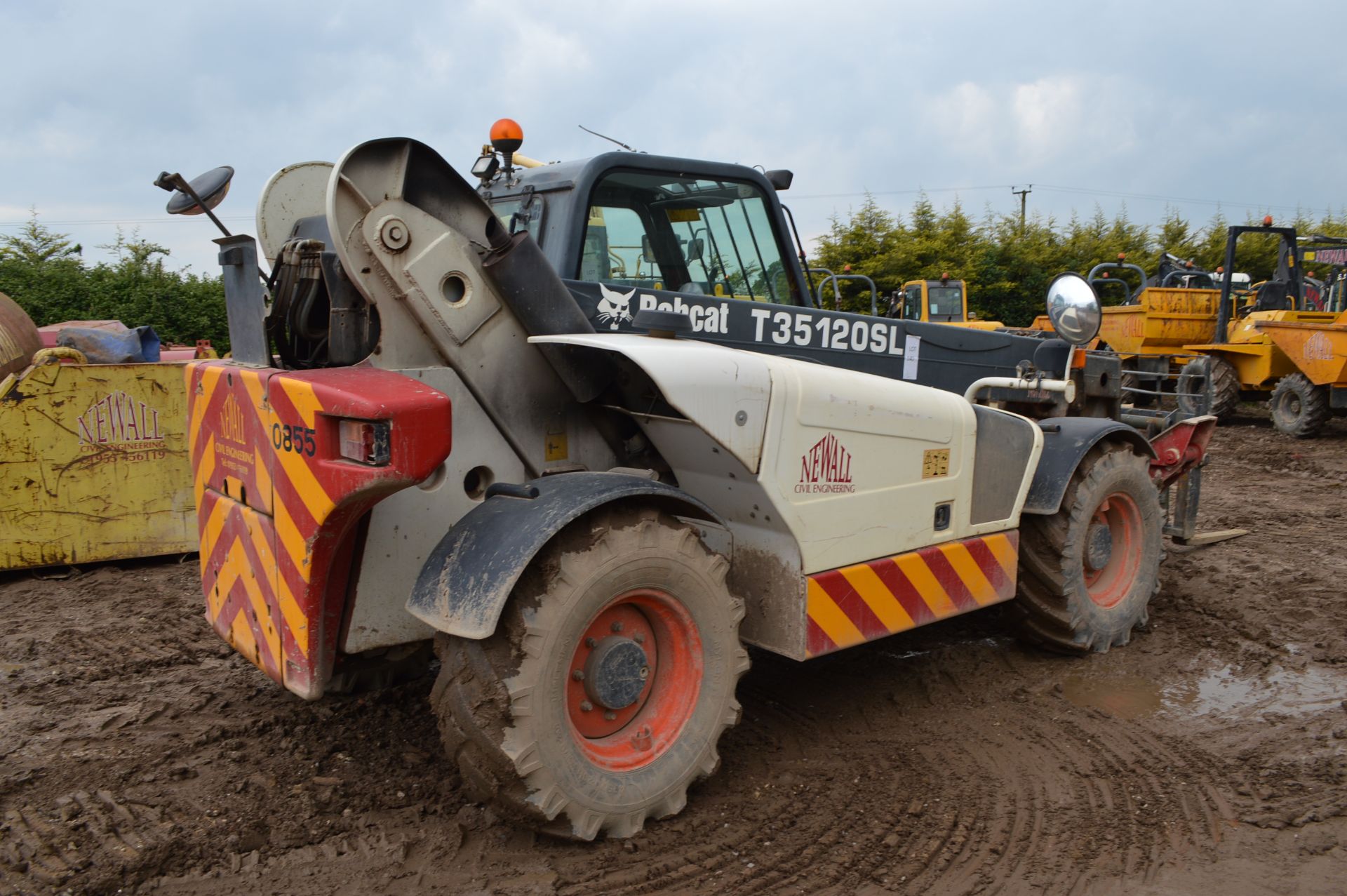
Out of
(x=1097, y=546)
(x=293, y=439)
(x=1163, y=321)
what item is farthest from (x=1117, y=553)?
(x=1163, y=321)

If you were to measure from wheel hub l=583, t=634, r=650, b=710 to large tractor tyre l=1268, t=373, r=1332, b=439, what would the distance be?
44.0 ft

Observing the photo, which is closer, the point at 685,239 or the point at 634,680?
the point at 634,680

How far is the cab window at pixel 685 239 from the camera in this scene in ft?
13.6

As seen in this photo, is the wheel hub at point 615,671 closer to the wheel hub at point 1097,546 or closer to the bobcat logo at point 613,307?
the bobcat logo at point 613,307

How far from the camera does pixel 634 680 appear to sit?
3.24m

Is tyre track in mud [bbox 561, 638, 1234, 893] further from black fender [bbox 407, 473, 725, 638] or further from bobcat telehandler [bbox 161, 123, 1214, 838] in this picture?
black fender [bbox 407, 473, 725, 638]

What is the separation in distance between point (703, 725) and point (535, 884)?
2.40 feet

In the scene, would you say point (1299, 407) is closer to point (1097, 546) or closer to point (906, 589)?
point (1097, 546)

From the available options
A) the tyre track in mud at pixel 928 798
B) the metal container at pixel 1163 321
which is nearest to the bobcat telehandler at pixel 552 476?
the tyre track in mud at pixel 928 798

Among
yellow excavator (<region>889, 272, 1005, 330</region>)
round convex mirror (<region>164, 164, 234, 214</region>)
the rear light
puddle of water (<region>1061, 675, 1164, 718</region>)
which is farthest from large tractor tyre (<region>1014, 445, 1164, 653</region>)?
yellow excavator (<region>889, 272, 1005, 330</region>)

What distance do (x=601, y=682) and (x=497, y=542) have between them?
1.87 feet

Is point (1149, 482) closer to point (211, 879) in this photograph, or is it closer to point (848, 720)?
point (848, 720)

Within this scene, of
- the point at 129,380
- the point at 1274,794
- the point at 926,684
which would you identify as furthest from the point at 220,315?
the point at 1274,794

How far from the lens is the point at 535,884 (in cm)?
292
